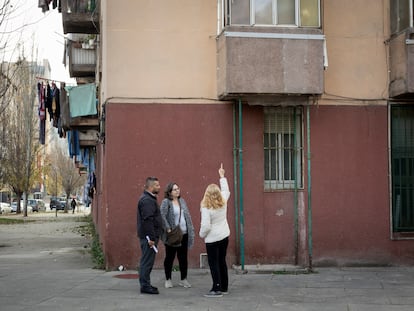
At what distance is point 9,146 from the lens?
143ft

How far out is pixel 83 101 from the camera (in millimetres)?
16156

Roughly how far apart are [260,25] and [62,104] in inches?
258

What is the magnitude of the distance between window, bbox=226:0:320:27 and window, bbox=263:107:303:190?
5.61 feet

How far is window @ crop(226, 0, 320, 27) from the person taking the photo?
1252 centimetres

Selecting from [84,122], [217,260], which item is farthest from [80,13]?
[217,260]

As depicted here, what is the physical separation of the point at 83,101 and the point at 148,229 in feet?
22.8

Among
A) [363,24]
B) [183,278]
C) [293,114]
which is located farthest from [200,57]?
[183,278]

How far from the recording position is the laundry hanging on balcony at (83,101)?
16047 millimetres

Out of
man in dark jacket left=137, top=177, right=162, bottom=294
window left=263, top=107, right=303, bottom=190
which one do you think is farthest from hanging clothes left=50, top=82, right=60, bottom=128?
man in dark jacket left=137, top=177, right=162, bottom=294

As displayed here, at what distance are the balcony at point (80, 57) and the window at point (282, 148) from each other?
21.4ft

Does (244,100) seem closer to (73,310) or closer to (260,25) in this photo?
(260,25)

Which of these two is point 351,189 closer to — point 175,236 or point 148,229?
point 175,236

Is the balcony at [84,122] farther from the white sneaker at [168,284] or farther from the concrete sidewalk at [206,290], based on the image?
the white sneaker at [168,284]

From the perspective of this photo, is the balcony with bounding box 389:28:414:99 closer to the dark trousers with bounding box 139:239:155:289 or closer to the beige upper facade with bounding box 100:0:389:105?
the beige upper facade with bounding box 100:0:389:105
